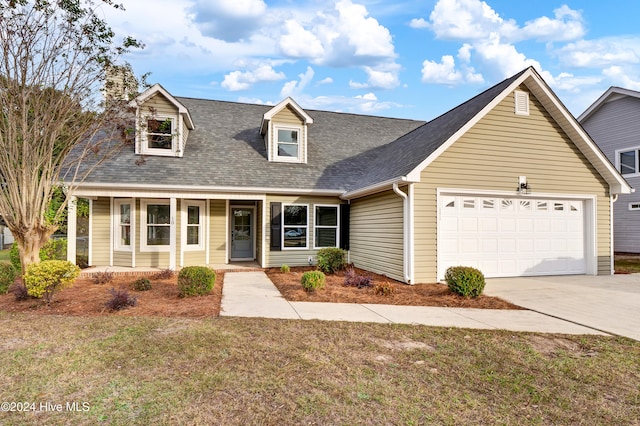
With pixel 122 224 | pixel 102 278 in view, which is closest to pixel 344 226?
pixel 122 224

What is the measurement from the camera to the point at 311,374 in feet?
12.5

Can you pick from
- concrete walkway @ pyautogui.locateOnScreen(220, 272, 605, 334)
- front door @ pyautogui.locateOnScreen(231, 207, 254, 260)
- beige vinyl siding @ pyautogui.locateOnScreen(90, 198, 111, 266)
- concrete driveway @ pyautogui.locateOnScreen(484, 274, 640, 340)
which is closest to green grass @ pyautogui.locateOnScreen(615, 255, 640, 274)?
concrete driveway @ pyautogui.locateOnScreen(484, 274, 640, 340)

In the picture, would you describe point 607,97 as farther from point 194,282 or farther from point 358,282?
point 194,282

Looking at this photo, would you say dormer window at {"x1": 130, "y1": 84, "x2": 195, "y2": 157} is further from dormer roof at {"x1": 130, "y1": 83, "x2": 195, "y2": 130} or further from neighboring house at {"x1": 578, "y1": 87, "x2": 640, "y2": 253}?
neighboring house at {"x1": 578, "y1": 87, "x2": 640, "y2": 253}

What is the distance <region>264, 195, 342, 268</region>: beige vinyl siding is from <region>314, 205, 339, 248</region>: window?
0.58 feet

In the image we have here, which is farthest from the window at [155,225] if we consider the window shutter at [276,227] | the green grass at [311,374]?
the green grass at [311,374]

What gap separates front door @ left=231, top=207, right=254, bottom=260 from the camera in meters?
14.1

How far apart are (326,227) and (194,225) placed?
4.48 m

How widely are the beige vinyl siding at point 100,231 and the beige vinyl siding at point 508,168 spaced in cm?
965

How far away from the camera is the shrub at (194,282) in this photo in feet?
24.6

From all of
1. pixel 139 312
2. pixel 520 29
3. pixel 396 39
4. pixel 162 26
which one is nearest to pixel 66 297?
pixel 139 312

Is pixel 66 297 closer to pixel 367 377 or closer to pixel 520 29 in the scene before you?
pixel 367 377

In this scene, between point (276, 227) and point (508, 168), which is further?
point (276, 227)

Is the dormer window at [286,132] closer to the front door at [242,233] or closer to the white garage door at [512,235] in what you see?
the front door at [242,233]
